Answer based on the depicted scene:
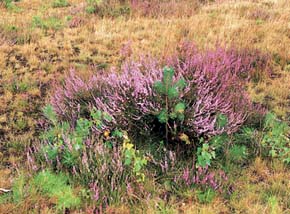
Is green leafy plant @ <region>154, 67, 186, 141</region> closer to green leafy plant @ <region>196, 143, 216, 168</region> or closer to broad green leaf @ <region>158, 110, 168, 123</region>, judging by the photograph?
broad green leaf @ <region>158, 110, 168, 123</region>

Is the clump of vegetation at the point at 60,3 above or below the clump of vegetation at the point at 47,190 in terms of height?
above

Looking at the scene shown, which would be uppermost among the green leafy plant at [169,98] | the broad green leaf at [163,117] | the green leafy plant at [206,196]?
the green leafy plant at [169,98]

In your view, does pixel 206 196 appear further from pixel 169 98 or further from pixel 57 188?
pixel 57 188

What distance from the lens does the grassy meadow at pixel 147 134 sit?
3.91 m

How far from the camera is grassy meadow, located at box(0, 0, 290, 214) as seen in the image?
3.91m

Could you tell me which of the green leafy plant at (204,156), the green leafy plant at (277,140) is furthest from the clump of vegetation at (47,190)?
the green leafy plant at (277,140)

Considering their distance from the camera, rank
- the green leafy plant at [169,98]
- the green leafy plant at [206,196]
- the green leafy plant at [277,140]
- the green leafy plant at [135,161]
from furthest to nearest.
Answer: the green leafy plant at [277,140], the green leafy plant at [169,98], the green leafy plant at [135,161], the green leafy plant at [206,196]

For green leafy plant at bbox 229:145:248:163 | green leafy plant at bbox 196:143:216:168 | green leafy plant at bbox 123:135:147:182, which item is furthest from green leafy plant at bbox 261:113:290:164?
green leafy plant at bbox 123:135:147:182

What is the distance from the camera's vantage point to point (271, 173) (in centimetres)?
439

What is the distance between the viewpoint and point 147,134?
4.72 meters

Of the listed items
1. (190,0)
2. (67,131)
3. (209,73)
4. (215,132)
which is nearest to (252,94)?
(209,73)

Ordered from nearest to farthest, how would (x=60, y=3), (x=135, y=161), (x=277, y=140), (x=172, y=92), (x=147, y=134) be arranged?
→ (x=135, y=161), (x=172, y=92), (x=277, y=140), (x=147, y=134), (x=60, y=3)

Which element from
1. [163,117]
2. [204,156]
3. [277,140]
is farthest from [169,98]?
[277,140]

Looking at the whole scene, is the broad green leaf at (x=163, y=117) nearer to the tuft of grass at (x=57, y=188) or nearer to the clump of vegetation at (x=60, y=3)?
the tuft of grass at (x=57, y=188)
